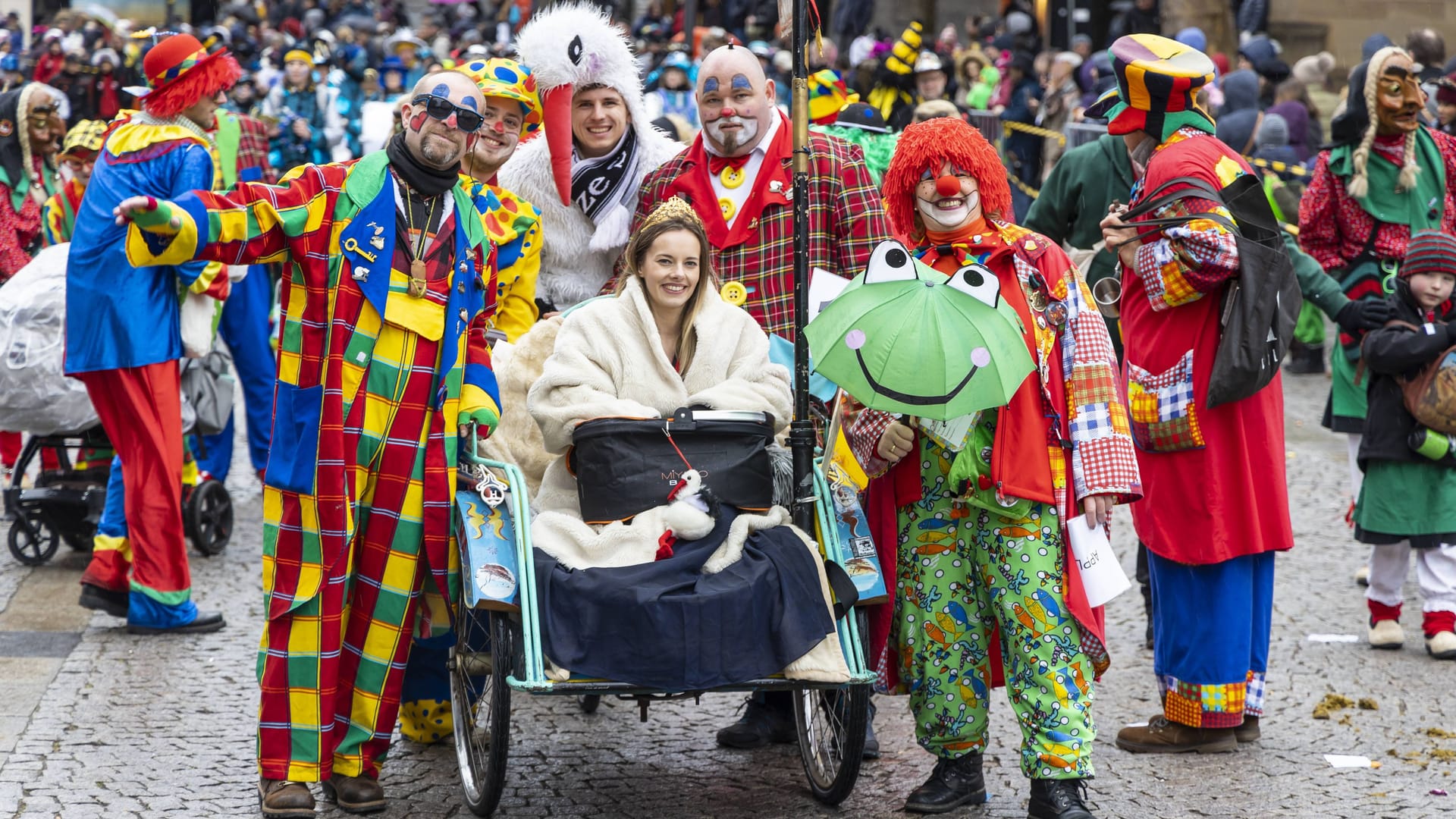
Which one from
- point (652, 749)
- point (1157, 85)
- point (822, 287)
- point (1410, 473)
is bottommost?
point (652, 749)

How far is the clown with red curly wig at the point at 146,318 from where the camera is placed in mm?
6676

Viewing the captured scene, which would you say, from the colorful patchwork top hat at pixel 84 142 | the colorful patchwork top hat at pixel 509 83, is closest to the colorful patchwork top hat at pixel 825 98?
the colorful patchwork top hat at pixel 509 83

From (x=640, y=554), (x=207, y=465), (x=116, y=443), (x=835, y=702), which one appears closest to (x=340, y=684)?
(x=640, y=554)

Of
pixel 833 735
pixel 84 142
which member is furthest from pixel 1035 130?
pixel 833 735

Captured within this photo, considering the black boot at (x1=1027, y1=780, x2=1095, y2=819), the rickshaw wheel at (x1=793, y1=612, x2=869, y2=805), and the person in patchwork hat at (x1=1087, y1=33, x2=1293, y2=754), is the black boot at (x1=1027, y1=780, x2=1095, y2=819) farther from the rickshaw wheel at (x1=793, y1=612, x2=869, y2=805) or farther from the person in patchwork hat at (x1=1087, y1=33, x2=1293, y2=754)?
the person in patchwork hat at (x1=1087, y1=33, x2=1293, y2=754)

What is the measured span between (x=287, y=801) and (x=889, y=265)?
2.24 metres

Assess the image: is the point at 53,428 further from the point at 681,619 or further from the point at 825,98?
the point at 681,619

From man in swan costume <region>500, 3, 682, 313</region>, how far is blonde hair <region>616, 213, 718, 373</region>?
1017 millimetres

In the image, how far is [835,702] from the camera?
488 centimetres

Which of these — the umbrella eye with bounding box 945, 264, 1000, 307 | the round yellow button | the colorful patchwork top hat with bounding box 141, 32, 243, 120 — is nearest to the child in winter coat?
the round yellow button

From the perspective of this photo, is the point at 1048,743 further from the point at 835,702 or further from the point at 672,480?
the point at 672,480

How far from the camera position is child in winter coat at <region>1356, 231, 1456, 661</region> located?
649 cm

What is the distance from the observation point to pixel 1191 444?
5.32m

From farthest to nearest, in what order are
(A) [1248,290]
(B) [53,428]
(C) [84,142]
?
(C) [84,142]
(B) [53,428]
(A) [1248,290]
